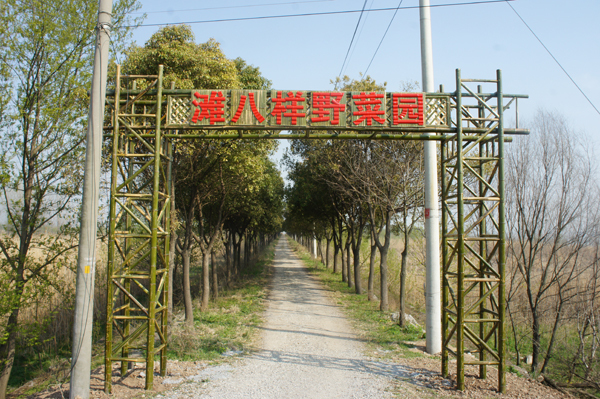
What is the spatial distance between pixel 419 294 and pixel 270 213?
9.32m

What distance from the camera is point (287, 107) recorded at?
278 inches

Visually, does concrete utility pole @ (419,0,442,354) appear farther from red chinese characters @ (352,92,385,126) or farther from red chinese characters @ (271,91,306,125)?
red chinese characters @ (271,91,306,125)

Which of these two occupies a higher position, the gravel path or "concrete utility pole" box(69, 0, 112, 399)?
"concrete utility pole" box(69, 0, 112, 399)

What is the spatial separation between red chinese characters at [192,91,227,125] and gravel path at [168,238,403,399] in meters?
4.92

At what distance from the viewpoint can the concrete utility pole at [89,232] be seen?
5.59m

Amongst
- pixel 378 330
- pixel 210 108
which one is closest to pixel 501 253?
pixel 378 330

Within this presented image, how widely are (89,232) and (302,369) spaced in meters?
4.94

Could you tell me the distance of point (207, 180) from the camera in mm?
12406

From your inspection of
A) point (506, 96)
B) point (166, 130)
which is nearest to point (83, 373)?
point (166, 130)

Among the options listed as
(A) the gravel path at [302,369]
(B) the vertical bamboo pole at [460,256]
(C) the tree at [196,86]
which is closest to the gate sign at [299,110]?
(B) the vertical bamboo pole at [460,256]

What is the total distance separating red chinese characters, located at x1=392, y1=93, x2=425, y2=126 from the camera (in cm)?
705

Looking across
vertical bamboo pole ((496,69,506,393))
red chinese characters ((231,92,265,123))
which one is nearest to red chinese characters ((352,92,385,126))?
red chinese characters ((231,92,265,123))

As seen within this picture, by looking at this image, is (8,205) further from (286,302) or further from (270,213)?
(270,213)

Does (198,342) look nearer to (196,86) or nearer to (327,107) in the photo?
(327,107)
